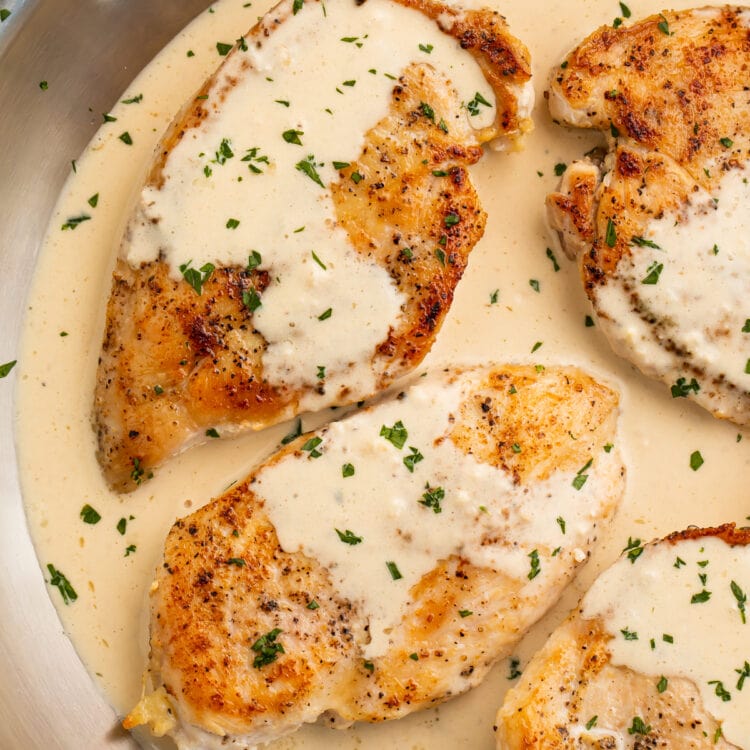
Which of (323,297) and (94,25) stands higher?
(94,25)

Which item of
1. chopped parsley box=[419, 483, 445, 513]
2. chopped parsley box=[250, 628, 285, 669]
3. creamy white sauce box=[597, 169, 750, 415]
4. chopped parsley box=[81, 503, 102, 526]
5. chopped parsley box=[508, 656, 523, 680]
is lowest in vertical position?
chopped parsley box=[508, 656, 523, 680]

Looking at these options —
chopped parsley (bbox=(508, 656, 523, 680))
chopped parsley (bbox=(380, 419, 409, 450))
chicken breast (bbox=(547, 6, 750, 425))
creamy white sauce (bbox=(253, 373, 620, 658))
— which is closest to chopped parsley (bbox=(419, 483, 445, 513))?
creamy white sauce (bbox=(253, 373, 620, 658))

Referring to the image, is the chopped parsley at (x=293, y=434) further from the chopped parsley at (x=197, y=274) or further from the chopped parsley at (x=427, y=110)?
the chopped parsley at (x=427, y=110)

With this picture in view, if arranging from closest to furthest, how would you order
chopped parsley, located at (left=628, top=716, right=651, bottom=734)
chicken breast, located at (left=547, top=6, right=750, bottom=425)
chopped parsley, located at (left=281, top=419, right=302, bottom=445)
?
1. chopped parsley, located at (left=628, top=716, right=651, bottom=734)
2. chicken breast, located at (left=547, top=6, right=750, bottom=425)
3. chopped parsley, located at (left=281, top=419, right=302, bottom=445)

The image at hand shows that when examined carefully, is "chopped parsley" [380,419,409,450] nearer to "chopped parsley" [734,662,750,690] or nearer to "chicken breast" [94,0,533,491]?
"chicken breast" [94,0,533,491]

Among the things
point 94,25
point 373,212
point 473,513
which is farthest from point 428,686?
point 94,25

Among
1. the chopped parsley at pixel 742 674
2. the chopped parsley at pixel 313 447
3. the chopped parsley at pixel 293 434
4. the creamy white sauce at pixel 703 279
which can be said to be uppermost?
the creamy white sauce at pixel 703 279

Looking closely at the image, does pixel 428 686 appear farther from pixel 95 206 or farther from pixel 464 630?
pixel 95 206

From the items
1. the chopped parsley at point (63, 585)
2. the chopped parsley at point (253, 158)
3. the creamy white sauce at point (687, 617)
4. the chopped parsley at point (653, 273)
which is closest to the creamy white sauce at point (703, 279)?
the chopped parsley at point (653, 273)

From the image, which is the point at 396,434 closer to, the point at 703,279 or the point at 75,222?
the point at 703,279
